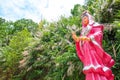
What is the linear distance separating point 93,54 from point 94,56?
0.12 feet

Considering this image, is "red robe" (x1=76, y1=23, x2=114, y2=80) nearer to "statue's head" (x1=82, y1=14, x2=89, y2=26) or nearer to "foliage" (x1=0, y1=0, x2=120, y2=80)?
"statue's head" (x1=82, y1=14, x2=89, y2=26)

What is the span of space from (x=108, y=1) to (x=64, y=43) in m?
1.38

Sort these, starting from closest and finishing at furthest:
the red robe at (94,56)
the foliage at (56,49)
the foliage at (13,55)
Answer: the red robe at (94,56)
the foliage at (56,49)
the foliage at (13,55)

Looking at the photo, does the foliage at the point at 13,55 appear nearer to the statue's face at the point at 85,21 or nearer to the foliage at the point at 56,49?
the foliage at the point at 56,49

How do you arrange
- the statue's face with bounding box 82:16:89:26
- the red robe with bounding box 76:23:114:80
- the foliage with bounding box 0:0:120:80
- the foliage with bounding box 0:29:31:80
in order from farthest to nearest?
the foliage with bounding box 0:29:31:80 → the foliage with bounding box 0:0:120:80 → the statue's face with bounding box 82:16:89:26 → the red robe with bounding box 76:23:114:80

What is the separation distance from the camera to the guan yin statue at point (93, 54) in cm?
436

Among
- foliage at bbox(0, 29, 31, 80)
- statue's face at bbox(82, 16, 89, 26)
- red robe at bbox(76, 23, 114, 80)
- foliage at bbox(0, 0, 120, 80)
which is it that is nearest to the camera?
red robe at bbox(76, 23, 114, 80)

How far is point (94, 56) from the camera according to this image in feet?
14.5

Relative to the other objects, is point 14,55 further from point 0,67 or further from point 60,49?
point 60,49

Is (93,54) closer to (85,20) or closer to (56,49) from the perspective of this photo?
(85,20)

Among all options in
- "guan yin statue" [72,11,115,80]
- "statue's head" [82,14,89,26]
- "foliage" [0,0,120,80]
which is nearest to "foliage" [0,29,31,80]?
"foliage" [0,0,120,80]

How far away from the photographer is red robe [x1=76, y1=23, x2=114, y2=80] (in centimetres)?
436

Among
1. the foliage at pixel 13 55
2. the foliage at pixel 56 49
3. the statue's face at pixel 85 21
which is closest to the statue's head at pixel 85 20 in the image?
the statue's face at pixel 85 21

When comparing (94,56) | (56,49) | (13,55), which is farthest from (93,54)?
(13,55)
